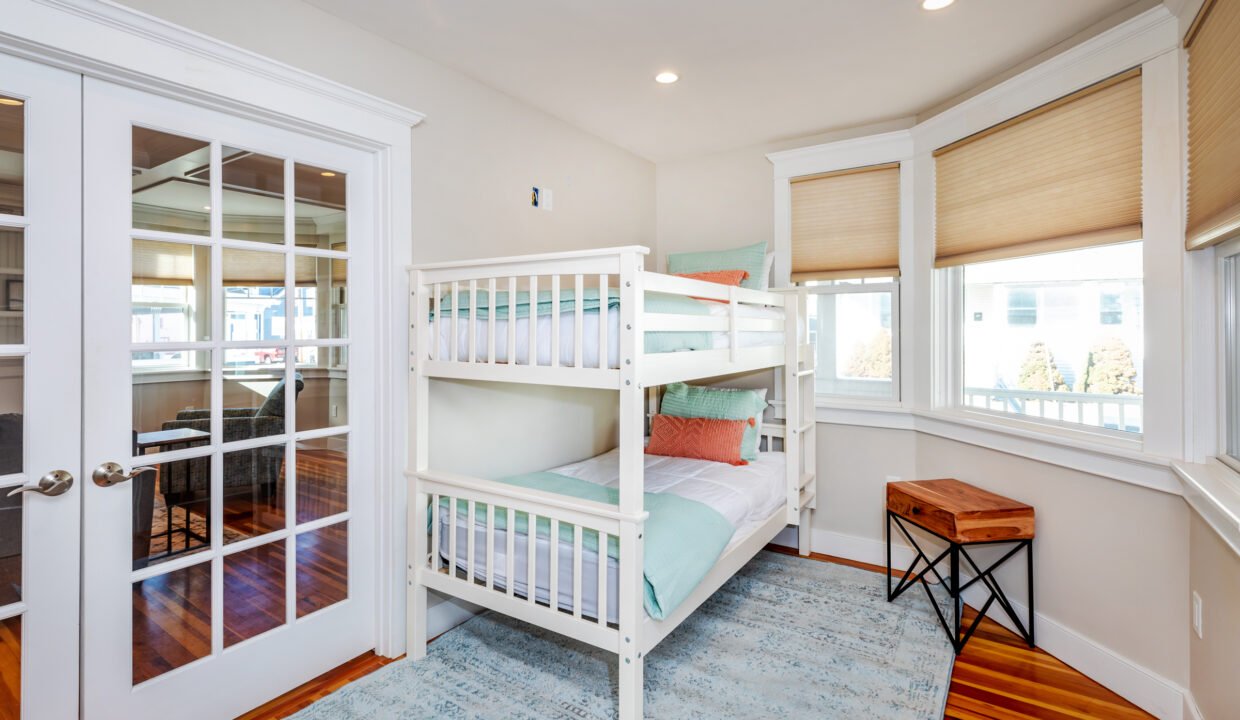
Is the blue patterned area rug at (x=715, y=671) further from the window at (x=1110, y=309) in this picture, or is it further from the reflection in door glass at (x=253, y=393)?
the window at (x=1110, y=309)

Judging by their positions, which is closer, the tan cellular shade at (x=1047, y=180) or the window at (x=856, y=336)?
the tan cellular shade at (x=1047, y=180)

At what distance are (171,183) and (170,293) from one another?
0.34 m

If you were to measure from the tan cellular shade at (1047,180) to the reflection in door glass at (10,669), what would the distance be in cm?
358

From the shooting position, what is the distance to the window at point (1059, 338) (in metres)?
2.24

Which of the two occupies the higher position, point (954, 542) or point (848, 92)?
point (848, 92)

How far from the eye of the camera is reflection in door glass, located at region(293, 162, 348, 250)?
2.13 meters

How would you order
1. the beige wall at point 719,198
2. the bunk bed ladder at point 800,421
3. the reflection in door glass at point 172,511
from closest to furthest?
the reflection in door glass at point 172,511 < the bunk bed ladder at point 800,421 < the beige wall at point 719,198

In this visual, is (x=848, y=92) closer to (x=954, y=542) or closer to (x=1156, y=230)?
(x=1156, y=230)

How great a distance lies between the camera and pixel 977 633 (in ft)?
8.29

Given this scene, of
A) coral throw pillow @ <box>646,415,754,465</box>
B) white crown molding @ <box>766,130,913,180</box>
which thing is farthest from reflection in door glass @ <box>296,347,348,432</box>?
white crown molding @ <box>766,130,913,180</box>

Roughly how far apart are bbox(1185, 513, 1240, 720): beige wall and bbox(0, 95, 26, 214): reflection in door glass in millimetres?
3253

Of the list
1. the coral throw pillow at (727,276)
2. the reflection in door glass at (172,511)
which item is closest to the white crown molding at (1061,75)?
the coral throw pillow at (727,276)

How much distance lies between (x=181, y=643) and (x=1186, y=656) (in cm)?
317

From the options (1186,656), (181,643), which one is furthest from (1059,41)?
(181,643)
